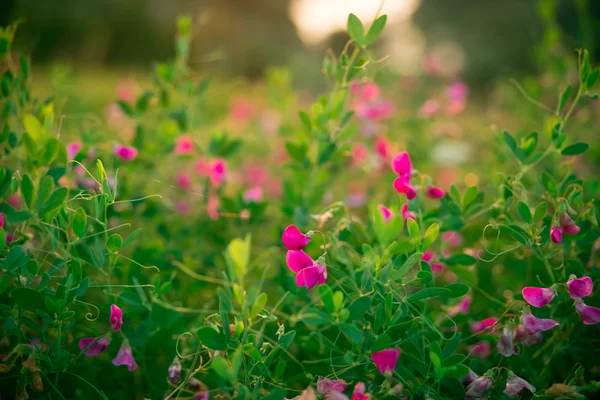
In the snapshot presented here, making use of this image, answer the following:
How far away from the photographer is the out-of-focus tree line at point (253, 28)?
11422 mm

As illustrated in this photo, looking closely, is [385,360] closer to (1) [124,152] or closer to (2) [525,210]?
(2) [525,210]

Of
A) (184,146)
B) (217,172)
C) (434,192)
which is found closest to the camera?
(434,192)

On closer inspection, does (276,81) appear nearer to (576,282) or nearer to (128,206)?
(128,206)

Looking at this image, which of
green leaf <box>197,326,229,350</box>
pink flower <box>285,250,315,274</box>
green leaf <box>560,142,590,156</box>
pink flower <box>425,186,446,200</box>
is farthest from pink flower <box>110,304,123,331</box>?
green leaf <box>560,142,590,156</box>

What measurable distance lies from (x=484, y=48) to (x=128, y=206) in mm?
15512

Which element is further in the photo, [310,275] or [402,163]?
[402,163]

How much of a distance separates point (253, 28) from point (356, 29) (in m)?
16.2

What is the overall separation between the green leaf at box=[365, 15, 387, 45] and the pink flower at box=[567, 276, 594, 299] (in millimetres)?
674

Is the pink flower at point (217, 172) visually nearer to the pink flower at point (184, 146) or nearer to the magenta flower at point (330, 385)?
the pink flower at point (184, 146)

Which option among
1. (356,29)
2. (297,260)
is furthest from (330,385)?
(356,29)

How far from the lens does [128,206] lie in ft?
4.94

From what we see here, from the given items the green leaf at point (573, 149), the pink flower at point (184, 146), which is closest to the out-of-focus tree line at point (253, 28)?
the pink flower at point (184, 146)

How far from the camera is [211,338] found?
788 millimetres

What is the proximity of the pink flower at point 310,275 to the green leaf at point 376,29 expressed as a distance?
564mm
